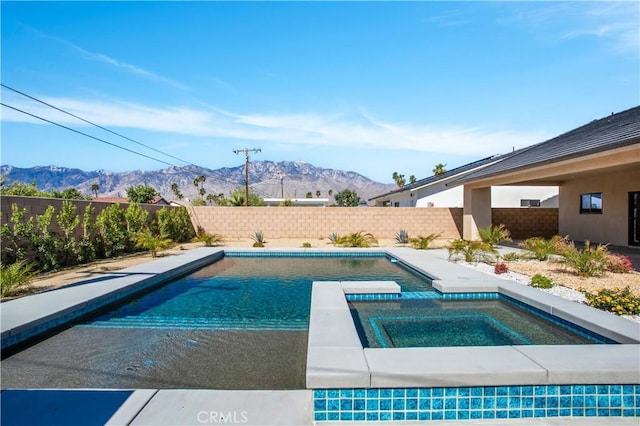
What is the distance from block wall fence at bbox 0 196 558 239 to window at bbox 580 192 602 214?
2.45 metres

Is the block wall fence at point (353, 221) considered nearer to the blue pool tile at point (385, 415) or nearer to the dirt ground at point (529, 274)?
the dirt ground at point (529, 274)

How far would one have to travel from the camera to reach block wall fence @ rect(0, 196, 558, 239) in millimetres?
17375

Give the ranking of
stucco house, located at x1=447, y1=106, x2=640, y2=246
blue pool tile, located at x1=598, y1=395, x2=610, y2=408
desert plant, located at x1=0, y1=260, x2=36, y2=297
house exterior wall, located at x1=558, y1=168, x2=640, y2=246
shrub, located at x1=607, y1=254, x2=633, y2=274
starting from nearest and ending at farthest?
blue pool tile, located at x1=598, y1=395, x2=610, y2=408 → desert plant, located at x1=0, y1=260, x2=36, y2=297 → shrub, located at x1=607, y1=254, x2=633, y2=274 → stucco house, located at x1=447, y1=106, x2=640, y2=246 → house exterior wall, located at x1=558, y1=168, x2=640, y2=246

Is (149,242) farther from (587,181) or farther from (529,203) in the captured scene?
(529,203)

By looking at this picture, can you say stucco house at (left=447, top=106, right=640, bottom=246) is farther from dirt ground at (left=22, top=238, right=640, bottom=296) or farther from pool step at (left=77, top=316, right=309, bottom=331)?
pool step at (left=77, top=316, right=309, bottom=331)

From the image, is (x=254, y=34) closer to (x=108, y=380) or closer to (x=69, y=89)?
(x=69, y=89)

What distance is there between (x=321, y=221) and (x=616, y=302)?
13.4 m

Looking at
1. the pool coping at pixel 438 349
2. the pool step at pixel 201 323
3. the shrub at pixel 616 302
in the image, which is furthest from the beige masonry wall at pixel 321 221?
the pool step at pixel 201 323

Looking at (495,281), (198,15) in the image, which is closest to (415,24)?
(198,15)

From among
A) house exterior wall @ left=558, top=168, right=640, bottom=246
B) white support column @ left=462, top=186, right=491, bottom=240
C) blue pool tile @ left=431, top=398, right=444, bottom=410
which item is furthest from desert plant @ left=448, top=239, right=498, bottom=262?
blue pool tile @ left=431, top=398, right=444, bottom=410

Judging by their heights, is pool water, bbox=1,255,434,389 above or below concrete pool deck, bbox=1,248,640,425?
below

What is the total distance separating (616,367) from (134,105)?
931 inches

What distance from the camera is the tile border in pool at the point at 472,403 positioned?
277 cm

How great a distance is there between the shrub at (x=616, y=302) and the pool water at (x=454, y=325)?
88 cm
